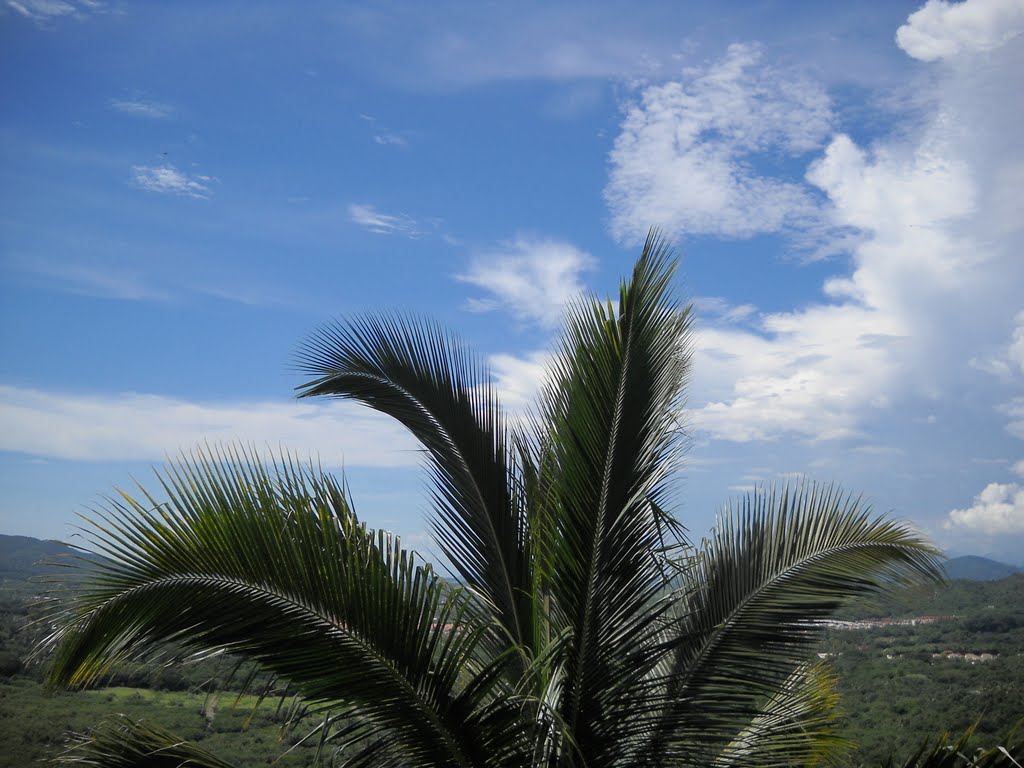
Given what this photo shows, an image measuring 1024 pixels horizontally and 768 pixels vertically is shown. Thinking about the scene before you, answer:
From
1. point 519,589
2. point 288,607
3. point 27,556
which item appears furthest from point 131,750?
point 27,556

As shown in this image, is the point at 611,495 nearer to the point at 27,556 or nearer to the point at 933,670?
the point at 27,556

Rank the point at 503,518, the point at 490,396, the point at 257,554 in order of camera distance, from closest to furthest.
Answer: the point at 257,554
the point at 503,518
the point at 490,396

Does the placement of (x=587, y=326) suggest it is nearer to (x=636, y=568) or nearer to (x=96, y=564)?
(x=636, y=568)

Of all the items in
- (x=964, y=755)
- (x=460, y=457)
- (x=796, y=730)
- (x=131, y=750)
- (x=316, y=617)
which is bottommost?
(x=796, y=730)

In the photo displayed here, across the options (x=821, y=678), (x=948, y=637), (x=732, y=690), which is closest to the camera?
(x=732, y=690)

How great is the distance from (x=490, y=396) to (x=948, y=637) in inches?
830

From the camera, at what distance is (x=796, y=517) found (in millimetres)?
4594

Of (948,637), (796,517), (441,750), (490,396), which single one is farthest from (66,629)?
(948,637)

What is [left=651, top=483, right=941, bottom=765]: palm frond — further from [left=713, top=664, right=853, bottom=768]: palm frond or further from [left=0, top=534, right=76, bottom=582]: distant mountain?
[left=0, top=534, right=76, bottom=582]: distant mountain

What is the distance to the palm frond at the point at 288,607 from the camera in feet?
10.4

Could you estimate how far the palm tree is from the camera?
3.31m

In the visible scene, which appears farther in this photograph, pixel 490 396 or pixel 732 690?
pixel 490 396

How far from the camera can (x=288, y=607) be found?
3.34 meters

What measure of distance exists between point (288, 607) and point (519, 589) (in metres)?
1.58
